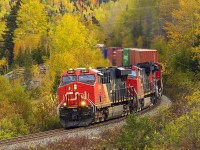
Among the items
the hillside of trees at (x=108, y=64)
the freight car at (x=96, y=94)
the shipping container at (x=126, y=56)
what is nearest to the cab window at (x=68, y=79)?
the freight car at (x=96, y=94)

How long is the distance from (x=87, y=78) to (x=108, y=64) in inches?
1122

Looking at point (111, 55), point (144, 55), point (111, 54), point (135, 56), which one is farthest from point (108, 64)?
point (144, 55)

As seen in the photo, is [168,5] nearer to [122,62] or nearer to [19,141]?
[122,62]

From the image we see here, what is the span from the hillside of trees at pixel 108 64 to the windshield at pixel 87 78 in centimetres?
224

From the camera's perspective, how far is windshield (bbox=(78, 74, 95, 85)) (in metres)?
18.4

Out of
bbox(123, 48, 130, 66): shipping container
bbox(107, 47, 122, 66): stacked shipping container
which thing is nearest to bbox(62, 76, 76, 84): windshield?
bbox(123, 48, 130, 66): shipping container

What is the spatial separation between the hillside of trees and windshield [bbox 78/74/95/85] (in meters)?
2.24

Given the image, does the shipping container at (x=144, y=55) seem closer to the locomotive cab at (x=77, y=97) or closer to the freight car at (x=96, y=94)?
the freight car at (x=96, y=94)

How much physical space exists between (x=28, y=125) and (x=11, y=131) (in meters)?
1.48

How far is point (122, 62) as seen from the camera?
1572 inches

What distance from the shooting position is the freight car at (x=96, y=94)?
58.4 feet

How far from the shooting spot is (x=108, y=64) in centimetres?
4691

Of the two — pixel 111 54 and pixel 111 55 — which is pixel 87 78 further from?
pixel 111 54

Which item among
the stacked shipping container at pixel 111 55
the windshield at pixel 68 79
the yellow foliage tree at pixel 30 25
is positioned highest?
the yellow foliage tree at pixel 30 25
